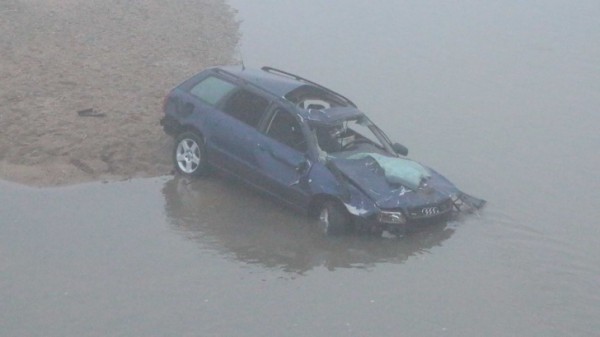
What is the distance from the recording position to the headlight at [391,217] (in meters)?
12.4

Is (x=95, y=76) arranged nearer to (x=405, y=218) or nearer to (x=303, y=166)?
(x=303, y=166)

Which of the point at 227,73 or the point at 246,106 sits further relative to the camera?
the point at 227,73

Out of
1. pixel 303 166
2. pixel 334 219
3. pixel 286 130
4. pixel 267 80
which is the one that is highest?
pixel 267 80

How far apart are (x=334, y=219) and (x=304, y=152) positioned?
1.00 meters

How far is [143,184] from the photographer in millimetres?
14250

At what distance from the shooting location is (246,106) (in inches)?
543

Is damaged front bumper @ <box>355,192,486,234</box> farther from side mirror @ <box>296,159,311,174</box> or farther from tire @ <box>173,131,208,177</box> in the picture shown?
tire @ <box>173,131,208,177</box>

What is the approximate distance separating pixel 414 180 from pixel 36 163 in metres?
5.42

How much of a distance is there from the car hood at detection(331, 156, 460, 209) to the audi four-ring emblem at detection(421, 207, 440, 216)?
7 centimetres

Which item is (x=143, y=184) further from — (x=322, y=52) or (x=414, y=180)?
(x=322, y=52)

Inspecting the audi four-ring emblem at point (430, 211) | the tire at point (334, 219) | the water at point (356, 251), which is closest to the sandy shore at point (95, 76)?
the water at point (356, 251)

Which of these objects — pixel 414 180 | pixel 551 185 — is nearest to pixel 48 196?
pixel 414 180

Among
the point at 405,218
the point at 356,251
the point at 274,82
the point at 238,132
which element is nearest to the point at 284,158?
the point at 238,132

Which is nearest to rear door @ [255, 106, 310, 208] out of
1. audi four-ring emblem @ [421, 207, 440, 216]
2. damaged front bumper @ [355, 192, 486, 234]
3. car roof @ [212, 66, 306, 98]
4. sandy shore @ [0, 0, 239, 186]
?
car roof @ [212, 66, 306, 98]
